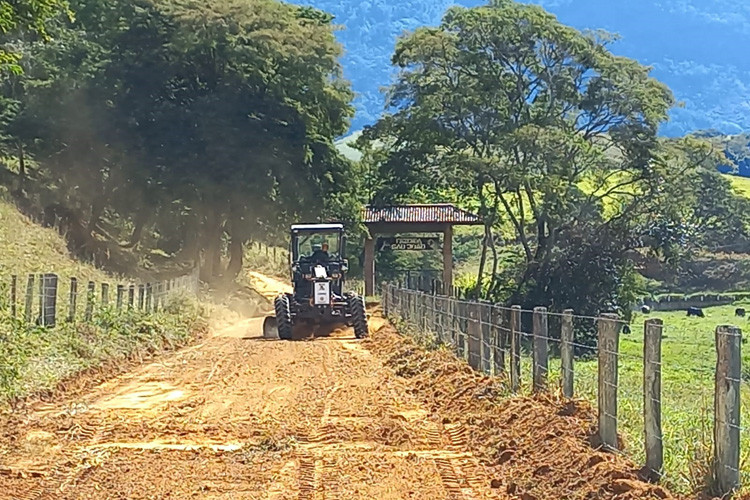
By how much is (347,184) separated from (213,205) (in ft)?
19.7

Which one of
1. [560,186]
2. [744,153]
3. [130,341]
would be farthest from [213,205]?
[744,153]

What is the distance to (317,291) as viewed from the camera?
27734mm

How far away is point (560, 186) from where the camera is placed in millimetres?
41406

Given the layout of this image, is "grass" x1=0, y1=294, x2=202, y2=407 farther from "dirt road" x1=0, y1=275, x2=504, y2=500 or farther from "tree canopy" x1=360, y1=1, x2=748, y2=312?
"tree canopy" x1=360, y1=1, x2=748, y2=312

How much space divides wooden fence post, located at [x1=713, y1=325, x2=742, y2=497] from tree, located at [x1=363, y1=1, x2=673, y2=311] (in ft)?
116

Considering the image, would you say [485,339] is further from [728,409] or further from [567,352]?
[728,409]

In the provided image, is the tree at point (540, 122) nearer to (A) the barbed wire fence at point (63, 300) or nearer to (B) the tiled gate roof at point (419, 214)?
(B) the tiled gate roof at point (419, 214)

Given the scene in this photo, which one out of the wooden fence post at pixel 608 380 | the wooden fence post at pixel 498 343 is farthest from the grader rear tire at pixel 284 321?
the wooden fence post at pixel 608 380

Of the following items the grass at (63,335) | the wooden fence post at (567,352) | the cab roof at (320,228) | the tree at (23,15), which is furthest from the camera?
the cab roof at (320,228)

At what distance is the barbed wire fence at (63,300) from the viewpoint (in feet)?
64.3

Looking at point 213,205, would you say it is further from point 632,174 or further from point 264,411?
point 264,411

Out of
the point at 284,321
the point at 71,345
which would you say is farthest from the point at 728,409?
the point at 284,321

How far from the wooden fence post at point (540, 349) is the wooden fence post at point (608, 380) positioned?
2.40 meters

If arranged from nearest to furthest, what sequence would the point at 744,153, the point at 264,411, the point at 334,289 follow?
the point at 264,411 < the point at 334,289 < the point at 744,153
